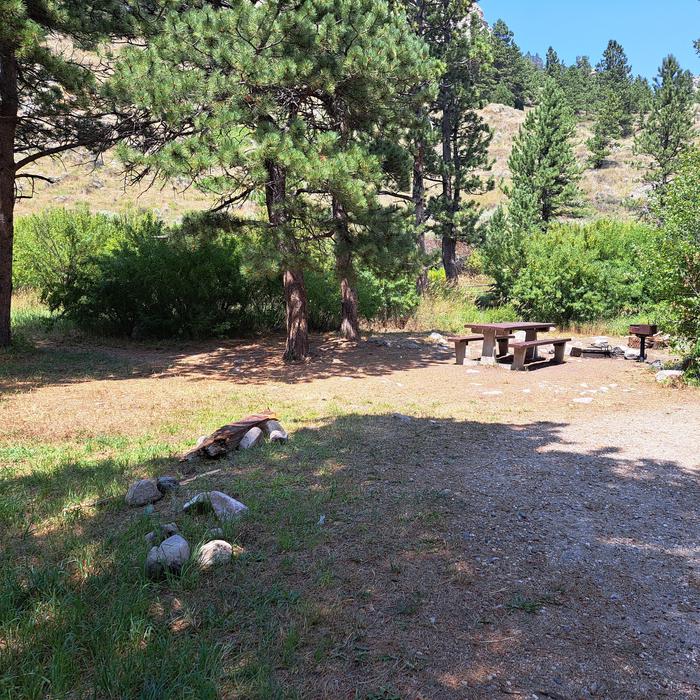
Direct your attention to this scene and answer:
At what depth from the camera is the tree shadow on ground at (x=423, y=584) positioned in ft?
6.97

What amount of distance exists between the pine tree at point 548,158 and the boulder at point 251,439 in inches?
803

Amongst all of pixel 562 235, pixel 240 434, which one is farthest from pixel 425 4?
pixel 240 434

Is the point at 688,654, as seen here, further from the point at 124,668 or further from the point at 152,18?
the point at 152,18

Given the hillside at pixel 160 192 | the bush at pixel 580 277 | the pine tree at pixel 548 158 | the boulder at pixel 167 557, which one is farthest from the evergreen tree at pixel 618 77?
the boulder at pixel 167 557

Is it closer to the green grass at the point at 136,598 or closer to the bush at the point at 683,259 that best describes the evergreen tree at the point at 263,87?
the bush at the point at 683,259

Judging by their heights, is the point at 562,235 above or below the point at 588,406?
above

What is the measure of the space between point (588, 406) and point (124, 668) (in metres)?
6.19

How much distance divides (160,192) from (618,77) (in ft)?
202

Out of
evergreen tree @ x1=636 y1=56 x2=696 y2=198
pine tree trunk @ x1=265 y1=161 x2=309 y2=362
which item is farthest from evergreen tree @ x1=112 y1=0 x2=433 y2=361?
evergreen tree @ x1=636 y1=56 x2=696 y2=198

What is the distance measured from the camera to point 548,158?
→ 24188 millimetres

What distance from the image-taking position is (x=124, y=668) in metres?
2.03

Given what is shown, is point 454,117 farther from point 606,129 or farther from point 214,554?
point 606,129

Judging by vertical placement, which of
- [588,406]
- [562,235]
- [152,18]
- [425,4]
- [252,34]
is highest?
[425,4]

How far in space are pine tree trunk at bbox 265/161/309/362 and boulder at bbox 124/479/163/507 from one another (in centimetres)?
514
